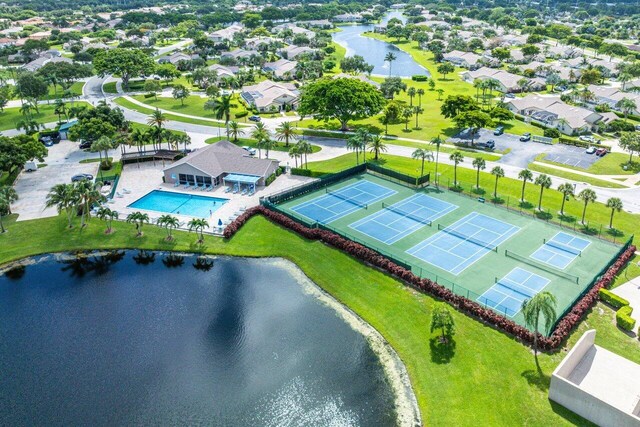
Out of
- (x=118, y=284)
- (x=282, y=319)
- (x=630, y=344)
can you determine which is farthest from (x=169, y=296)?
(x=630, y=344)

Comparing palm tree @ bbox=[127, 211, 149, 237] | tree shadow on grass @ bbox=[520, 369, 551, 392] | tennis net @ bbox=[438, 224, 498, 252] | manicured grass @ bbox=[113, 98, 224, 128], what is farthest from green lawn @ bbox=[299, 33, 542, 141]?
tree shadow on grass @ bbox=[520, 369, 551, 392]

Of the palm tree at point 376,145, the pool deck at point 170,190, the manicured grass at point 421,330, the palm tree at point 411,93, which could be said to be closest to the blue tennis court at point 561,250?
the manicured grass at point 421,330

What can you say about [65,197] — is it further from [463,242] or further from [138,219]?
[463,242]

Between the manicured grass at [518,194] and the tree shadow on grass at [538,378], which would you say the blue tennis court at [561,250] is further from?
the tree shadow on grass at [538,378]

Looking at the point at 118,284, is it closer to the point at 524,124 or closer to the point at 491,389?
the point at 491,389

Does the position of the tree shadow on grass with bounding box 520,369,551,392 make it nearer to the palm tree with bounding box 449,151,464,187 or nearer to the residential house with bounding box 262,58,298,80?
the palm tree with bounding box 449,151,464,187

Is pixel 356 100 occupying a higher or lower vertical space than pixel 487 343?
higher
